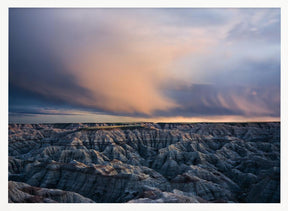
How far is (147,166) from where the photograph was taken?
28391 millimetres

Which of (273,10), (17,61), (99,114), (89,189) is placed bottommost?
(89,189)

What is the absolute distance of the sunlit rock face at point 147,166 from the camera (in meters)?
14.7

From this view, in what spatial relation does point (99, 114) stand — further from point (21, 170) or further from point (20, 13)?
point (21, 170)

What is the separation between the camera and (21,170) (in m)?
24.9

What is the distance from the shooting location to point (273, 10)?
1283 centimetres

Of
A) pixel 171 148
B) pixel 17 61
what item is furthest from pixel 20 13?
pixel 171 148

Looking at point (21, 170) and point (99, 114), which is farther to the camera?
point (21, 170)

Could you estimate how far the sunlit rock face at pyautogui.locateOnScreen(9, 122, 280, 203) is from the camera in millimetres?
14664

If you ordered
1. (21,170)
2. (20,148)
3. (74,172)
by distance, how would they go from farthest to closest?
1. (20,148)
2. (21,170)
3. (74,172)
